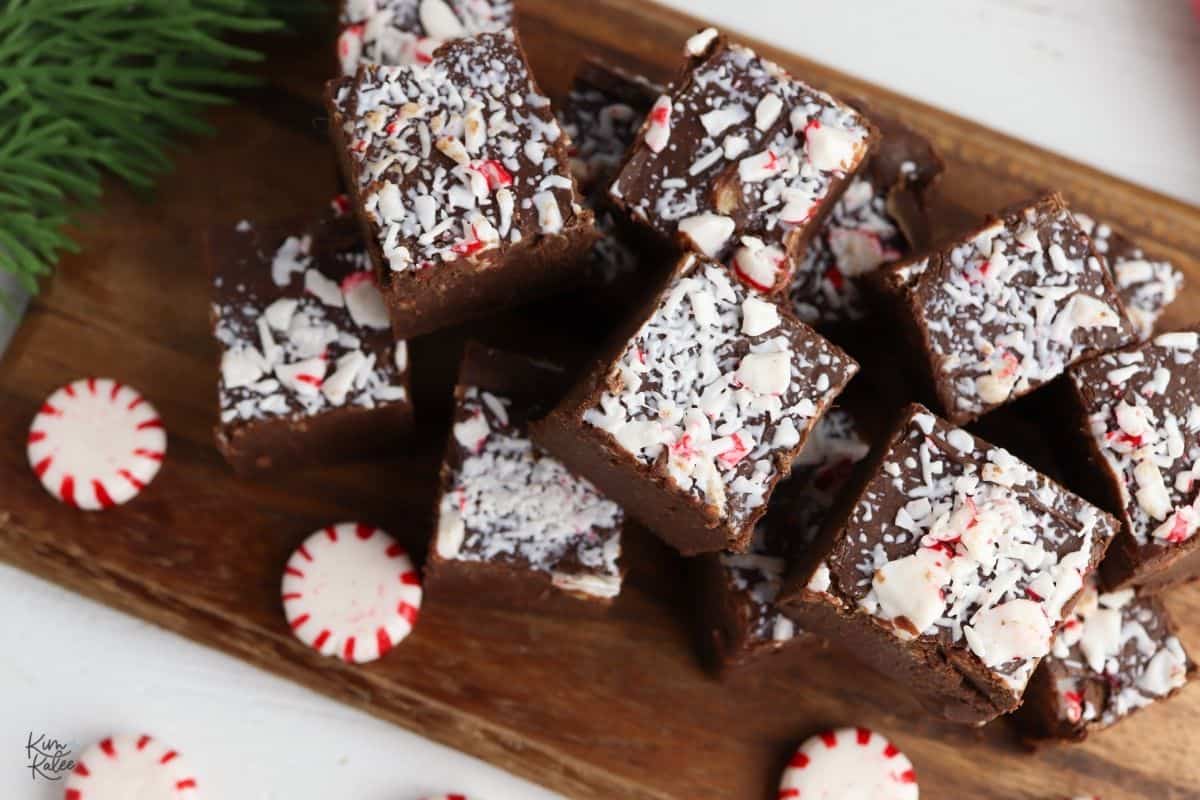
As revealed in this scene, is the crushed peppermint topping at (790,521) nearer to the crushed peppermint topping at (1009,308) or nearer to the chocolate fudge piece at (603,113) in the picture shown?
the crushed peppermint topping at (1009,308)

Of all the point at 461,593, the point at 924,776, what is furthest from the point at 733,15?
the point at 924,776

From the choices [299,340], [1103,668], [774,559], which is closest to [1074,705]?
[1103,668]

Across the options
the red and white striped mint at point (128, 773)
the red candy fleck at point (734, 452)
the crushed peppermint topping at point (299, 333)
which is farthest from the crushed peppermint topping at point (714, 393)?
the red and white striped mint at point (128, 773)

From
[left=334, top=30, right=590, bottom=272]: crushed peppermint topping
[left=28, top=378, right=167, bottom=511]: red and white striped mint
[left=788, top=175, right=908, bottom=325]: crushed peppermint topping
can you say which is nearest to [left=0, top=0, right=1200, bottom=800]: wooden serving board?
[left=28, top=378, right=167, bottom=511]: red and white striped mint

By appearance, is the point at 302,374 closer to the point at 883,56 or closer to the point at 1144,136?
the point at 883,56

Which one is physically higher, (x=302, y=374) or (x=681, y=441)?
(x=302, y=374)

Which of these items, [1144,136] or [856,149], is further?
[1144,136]
